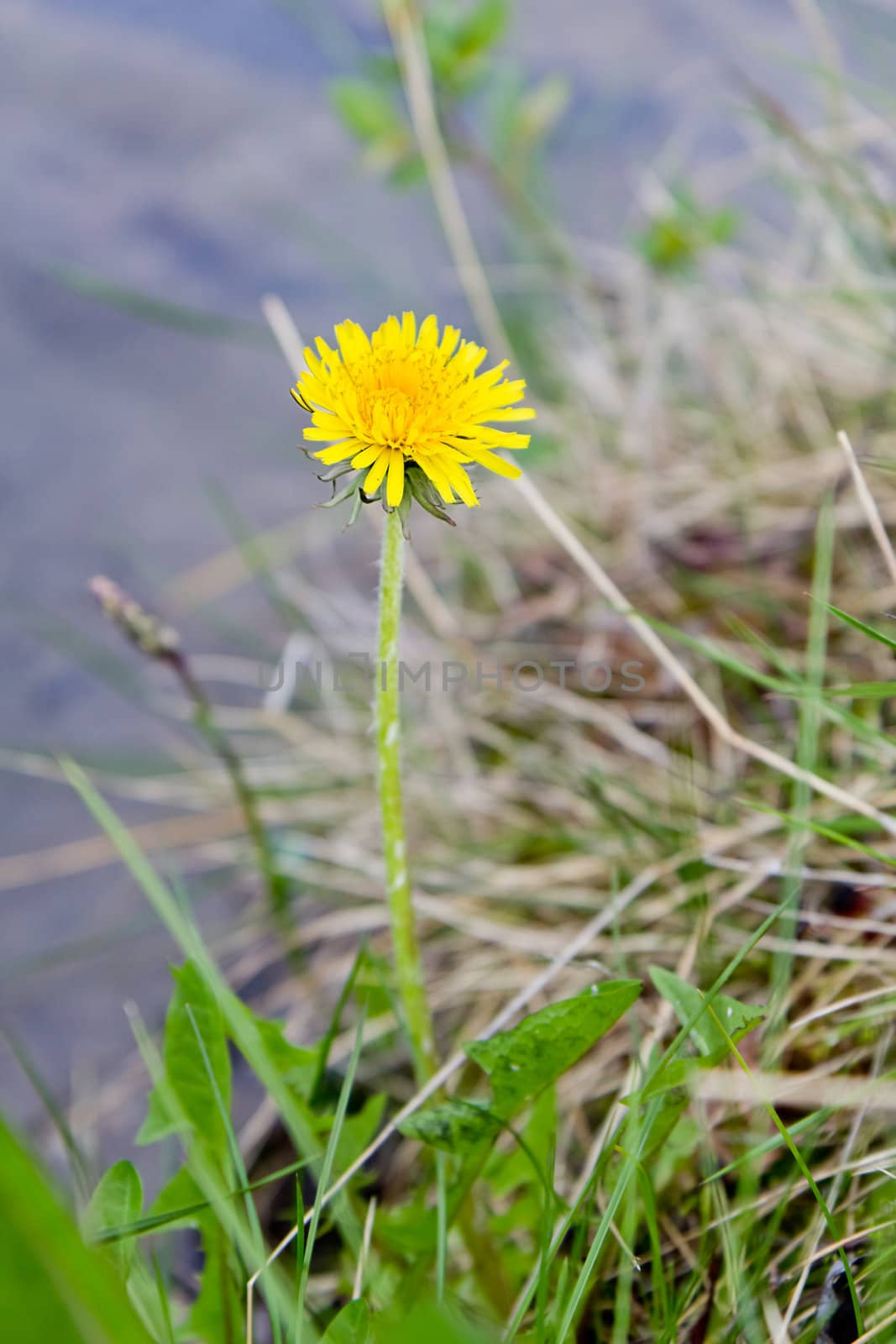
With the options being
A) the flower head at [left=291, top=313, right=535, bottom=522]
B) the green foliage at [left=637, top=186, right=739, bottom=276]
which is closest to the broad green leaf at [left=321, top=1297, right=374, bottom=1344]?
the flower head at [left=291, top=313, right=535, bottom=522]

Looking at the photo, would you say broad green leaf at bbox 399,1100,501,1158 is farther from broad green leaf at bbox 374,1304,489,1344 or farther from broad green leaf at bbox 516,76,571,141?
broad green leaf at bbox 516,76,571,141

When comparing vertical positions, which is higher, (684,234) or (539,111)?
(539,111)

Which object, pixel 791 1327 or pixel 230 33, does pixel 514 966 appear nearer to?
pixel 791 1327

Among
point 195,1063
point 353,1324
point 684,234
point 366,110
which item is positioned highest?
point 366,110

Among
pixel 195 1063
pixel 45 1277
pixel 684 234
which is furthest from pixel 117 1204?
pixel 684 234

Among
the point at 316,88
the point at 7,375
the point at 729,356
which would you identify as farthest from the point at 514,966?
the point at 316,88

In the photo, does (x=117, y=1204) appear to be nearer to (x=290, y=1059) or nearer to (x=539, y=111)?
(x=290, y=1059)
